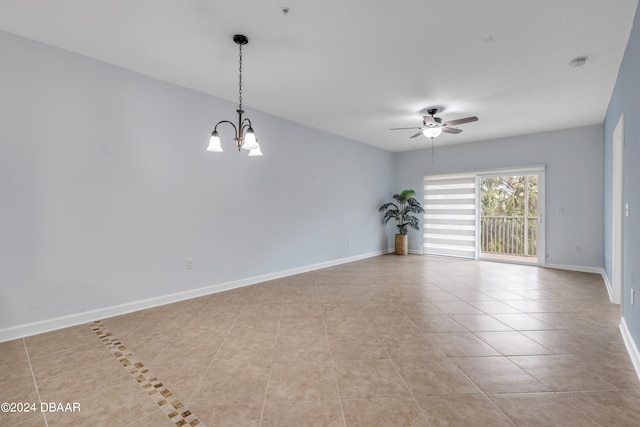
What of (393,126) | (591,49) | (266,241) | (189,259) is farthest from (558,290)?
(189,259)

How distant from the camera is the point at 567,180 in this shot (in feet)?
17.9

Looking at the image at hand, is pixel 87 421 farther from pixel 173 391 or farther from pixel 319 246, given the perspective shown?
pixel 319 246

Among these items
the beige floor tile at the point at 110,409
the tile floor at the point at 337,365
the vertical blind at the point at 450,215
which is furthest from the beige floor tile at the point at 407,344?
the vertical blind at the point at 450,215

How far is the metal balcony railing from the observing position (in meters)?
6.57

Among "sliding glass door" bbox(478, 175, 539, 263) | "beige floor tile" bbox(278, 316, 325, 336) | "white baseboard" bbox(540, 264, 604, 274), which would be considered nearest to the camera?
"beige floor tile" bbox(278, 316, 325, 336)

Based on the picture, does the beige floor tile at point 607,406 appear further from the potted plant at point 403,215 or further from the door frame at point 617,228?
the potted plant at point 403,215

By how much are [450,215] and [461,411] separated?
19.4 feet

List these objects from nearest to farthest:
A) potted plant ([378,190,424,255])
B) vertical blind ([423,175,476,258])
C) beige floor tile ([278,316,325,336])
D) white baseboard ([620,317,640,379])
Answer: white baseboard ([620,317,640,379]) < beige floor tile ([278,316,325,336]) < vertical blind ([423,175,476,258]) < potted plant ([378,190,424,255])

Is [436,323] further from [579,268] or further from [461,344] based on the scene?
[579,268]

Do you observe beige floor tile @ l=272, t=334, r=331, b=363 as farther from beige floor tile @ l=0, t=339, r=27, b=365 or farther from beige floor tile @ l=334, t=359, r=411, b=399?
beige floor tile @ l=0, t=339, r=27, b=365

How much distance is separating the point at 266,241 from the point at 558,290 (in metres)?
4.31

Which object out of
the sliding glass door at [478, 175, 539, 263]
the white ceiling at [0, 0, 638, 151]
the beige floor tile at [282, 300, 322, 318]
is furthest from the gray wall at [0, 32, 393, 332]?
the sliding glass door at [478, 175, 539, 263]

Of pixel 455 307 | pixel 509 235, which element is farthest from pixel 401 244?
pixel 455 307

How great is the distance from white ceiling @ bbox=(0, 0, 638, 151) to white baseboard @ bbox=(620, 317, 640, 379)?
255 cm
